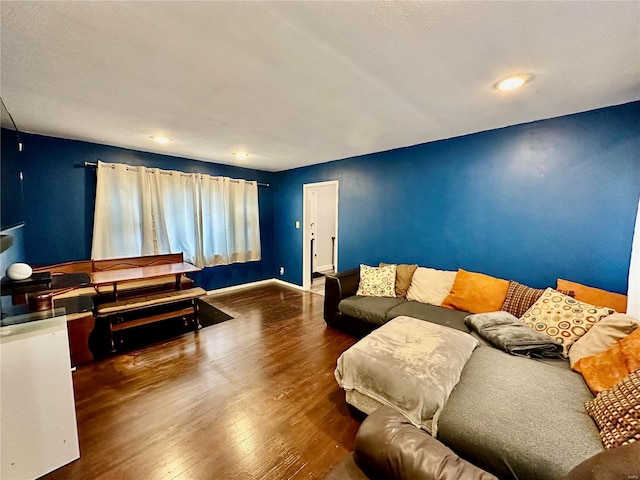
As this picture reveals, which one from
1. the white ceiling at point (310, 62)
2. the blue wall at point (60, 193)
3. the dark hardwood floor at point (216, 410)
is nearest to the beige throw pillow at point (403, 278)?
the dark hardwood floor at point (216, 410)

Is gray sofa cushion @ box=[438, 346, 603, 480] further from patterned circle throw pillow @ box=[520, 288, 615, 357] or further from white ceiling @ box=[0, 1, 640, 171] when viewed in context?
white ceiling @ box=[0, 1, 640, 171]

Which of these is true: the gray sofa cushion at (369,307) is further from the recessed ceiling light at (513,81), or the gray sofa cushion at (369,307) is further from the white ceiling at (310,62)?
the recessed ceiling light at (513,81)

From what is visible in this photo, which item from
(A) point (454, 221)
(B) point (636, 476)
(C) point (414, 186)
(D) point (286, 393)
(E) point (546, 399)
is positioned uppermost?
(C) point (414, 186)

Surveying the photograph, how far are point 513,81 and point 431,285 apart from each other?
6.62 ft

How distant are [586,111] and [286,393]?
11.5 feet

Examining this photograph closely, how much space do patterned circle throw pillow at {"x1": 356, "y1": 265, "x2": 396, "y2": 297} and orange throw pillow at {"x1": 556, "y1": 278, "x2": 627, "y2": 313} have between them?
1.56m

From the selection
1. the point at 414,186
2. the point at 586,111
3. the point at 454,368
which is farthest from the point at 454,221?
the point at 454,368

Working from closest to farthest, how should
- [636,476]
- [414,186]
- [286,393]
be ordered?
1. [636,476]
2. [286,393]
3. [414,186]

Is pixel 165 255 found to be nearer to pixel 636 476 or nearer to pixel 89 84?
pixel 89 84

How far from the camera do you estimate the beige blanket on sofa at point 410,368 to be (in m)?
1.37

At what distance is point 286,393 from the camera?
203 cm

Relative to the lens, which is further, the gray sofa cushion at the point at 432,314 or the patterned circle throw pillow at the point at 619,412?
the gray sofa cushion at the point at 432,314

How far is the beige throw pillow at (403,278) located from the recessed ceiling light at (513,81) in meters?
2.02

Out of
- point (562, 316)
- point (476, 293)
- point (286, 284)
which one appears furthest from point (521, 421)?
point (286, 284)
